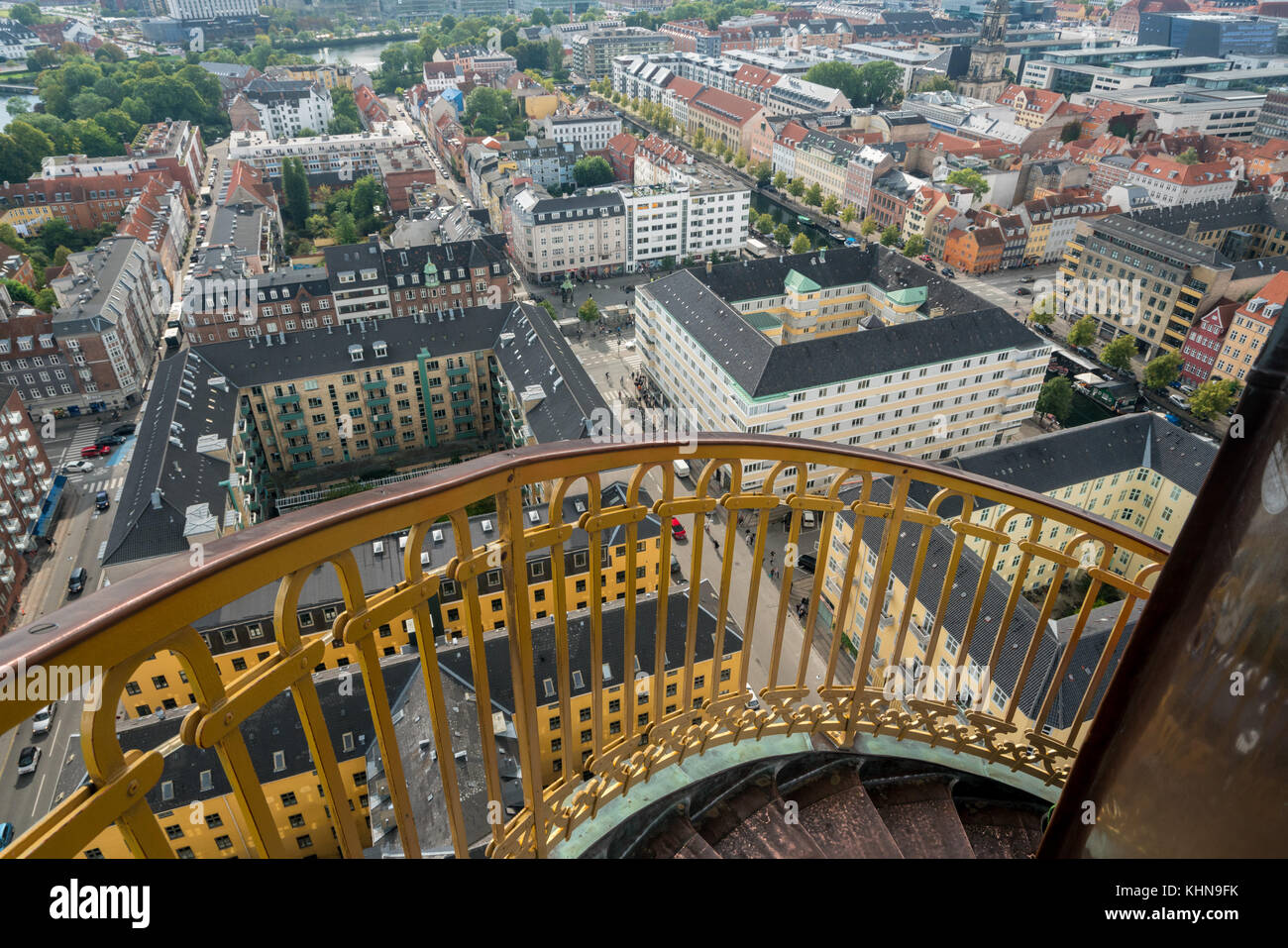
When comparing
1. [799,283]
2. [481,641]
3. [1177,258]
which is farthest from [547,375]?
[1177,258]

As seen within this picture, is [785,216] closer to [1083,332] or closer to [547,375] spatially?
[1083,332]

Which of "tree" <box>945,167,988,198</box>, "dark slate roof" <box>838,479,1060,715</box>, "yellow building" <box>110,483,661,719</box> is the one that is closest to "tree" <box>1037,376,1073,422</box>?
"dark slate roof" <box>838,479,1060,715</box>

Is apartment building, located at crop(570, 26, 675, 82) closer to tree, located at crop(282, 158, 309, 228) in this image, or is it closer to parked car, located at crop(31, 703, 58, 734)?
tree, located at crop(282, 158, 309, 228)

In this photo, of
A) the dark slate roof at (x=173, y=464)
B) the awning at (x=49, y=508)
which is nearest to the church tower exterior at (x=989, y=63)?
the dark slate roof at (x=173, y=464)

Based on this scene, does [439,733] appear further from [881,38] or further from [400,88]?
[881,38]

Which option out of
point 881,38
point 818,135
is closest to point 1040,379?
point 818,135

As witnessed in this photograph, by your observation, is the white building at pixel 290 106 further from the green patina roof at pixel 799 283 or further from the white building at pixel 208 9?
the green patina roof at pixel 799 283
